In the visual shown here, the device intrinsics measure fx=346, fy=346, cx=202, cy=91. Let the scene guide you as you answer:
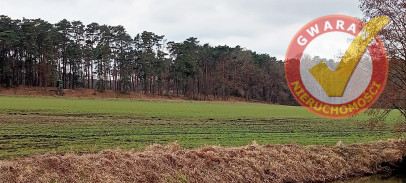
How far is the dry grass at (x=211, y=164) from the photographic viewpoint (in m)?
12.9

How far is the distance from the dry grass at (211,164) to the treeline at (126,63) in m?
75.2

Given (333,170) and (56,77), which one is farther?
(56,77)

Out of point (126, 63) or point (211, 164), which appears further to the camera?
point (126, 63)

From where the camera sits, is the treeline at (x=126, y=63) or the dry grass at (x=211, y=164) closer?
the dry grass at (x=211, y=164)

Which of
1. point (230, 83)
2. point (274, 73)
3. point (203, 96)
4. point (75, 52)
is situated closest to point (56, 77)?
point (75, 52)

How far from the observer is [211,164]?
16.2 meters

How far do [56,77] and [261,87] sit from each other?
68.4 meters

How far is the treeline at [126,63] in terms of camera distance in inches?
3450

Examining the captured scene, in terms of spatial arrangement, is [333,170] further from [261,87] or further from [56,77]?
[261,87]

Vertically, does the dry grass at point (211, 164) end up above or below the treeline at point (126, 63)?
below

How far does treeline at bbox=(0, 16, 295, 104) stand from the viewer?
287ft

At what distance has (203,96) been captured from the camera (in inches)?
4414

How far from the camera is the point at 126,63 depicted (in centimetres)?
9975

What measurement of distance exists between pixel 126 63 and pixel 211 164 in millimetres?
87290
